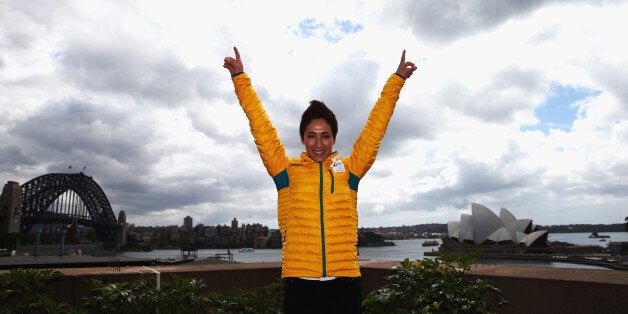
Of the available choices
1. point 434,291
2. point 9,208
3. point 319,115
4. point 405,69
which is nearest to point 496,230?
point 434,291

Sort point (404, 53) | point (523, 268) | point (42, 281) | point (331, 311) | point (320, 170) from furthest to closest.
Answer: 1. point (523, 268)
2. point (42, 281)
3. point (404, 53)
4. point (320, 170)
5. point (331, 311)

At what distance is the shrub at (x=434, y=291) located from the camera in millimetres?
3059

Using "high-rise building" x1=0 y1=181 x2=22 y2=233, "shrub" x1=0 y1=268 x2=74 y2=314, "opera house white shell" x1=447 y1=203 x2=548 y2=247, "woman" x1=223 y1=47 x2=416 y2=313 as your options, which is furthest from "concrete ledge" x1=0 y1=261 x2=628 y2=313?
"high-rise building" x1=0 y1=181 x2=22 y2=233

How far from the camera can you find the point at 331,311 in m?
1.98

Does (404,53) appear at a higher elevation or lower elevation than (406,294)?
higher

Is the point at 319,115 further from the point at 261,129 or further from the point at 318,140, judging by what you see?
the point at 261,129

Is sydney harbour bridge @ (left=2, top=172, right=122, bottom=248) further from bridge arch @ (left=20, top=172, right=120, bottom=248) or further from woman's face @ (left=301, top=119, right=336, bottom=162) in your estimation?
woman's face @ (left=301, top=119, right=336, bottom=162)

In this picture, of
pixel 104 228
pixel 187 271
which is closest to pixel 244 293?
pixel 187 271

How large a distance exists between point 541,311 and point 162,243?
626 ft

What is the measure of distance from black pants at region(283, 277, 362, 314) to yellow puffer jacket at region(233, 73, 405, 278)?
52 mm

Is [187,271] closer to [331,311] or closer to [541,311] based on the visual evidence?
[331,311]

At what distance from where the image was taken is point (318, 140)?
230 centimetres

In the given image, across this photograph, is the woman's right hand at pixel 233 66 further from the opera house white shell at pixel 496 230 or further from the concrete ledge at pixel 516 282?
the opera house white shell at pixel 496 230

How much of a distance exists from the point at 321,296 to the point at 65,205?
412 feet
